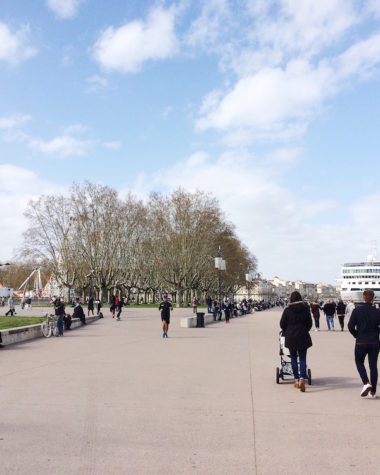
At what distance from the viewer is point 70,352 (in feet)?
47.9

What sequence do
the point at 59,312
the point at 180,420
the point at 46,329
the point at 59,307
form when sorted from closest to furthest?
the point at 180,420, the point at 46,329, the point at 59,307, the point at 59,312

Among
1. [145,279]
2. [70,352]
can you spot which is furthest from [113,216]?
[70,352]

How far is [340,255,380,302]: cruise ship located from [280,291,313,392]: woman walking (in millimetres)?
93126

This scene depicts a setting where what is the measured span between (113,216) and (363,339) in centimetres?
6254

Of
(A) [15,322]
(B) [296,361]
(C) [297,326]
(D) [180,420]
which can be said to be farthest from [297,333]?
(A) [15,322]

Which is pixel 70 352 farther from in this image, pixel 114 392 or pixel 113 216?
pixel 113 216

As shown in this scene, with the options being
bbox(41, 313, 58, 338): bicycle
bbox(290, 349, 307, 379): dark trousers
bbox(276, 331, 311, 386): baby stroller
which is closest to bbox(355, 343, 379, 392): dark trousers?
bbox(290, 349, 307, 379): dark trousers

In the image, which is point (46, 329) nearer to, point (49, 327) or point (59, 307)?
point (49, 327)

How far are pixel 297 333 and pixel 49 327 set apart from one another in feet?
46.1

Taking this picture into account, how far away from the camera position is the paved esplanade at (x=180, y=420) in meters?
4.79

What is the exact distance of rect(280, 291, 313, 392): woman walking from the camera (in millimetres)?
8617

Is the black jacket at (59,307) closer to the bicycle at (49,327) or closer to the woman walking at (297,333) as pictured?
the bicycle at (49,327)

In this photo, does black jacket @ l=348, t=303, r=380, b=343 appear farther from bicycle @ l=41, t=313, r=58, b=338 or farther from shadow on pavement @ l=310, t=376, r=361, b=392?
bicycle @ l=41, t=313, r=58, b=338

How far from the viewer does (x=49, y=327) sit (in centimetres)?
2055
